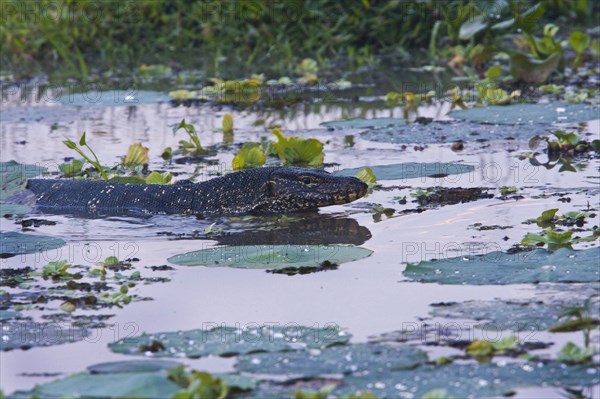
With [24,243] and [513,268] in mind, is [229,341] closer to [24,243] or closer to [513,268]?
[513,268]

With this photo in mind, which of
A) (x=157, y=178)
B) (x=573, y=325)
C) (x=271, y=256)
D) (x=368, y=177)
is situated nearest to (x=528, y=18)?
(x=368, y=177)

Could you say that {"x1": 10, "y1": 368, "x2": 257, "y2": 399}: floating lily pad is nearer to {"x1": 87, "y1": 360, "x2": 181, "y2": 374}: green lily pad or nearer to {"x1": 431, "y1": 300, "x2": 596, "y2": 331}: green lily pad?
{"x1": 87, "y1": 360, "x2": 181, "y2": 374}: green lily pad

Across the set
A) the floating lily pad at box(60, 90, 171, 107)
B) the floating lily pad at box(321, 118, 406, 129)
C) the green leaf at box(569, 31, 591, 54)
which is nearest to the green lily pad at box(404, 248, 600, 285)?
the floating lily pad at box(321, 118, 406, 129)

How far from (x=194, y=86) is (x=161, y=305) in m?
8.29

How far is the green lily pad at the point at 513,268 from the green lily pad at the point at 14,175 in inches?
144

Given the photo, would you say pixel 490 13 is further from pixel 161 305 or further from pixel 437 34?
pixel 161 305

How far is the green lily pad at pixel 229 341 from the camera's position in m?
4.55

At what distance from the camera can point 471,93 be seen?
11.7 m

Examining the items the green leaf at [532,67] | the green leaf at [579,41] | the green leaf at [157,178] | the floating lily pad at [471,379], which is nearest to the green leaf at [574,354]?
the floating lily pad at [471,379]

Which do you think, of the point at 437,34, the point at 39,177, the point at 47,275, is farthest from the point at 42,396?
the point at 437,34

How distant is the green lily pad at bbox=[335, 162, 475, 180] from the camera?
816 centimetres

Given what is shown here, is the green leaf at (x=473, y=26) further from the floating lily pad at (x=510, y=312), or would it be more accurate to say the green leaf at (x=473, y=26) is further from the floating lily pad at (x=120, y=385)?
the floating lily pad at (x=120, y=385)

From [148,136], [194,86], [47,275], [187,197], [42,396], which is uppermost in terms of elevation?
[194,86]

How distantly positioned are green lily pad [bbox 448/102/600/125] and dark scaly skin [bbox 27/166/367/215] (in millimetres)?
2928
